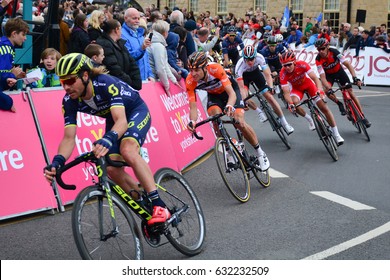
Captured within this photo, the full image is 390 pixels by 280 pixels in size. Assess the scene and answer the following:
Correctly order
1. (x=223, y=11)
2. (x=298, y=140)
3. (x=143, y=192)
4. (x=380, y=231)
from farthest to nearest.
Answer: (x=223, y=11) < (x=298, y=140) < (x=380, y=231) < (x=143, y=192)

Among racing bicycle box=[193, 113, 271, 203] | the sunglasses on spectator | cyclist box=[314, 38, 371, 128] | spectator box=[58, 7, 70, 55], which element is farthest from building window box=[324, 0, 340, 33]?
the sunglasses on spectator

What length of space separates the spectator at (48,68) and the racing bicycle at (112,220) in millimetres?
3875

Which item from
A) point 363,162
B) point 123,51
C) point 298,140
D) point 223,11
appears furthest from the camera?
point 223,11

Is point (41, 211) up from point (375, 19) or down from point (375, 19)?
up

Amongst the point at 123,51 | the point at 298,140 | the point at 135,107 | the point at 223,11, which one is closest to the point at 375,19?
the point at 223,11

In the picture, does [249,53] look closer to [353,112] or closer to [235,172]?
[353,112]

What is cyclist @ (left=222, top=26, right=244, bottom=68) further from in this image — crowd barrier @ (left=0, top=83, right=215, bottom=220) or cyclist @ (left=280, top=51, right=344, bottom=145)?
crowd barrier @ (left=0, top=83, right=215, bottom=220)

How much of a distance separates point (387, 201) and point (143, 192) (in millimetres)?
4092

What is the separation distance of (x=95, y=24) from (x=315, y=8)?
35347 mm

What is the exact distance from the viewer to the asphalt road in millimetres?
7188

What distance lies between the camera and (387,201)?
31.5 feet

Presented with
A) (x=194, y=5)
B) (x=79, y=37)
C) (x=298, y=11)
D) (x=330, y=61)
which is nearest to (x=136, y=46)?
(x=79, y=37)

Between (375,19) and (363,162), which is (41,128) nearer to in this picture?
(363,162)

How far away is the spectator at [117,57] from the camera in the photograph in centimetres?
1014
